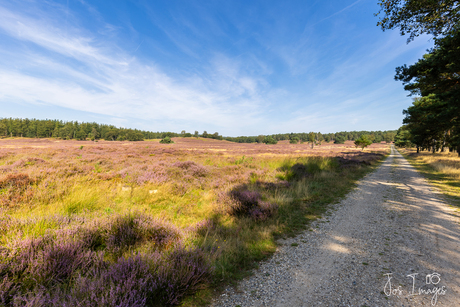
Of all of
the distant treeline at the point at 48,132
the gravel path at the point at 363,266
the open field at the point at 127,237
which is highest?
the distant treeline at the point at 48,132

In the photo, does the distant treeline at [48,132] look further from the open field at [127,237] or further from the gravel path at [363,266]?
the gravel path at [363,266]

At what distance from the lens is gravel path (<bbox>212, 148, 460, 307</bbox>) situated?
2.63 meters

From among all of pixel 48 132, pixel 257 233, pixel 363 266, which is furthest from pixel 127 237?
pixel 48 132

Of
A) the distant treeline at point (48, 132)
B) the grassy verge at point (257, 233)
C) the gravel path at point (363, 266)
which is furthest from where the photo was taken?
the distant treeline at point (48, 132)

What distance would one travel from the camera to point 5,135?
300 ft

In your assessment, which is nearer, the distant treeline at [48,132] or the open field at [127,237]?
the open field at [127,237]

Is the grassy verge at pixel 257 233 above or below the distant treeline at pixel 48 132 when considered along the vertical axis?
below

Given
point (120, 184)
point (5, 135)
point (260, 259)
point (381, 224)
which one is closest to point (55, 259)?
point (260, 259)

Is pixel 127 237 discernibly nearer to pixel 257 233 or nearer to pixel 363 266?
pixel 257 233

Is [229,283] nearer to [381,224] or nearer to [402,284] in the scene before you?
[402,284]

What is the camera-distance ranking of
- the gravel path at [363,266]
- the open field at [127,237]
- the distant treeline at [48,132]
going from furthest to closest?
the distant treeline at [48,132] → the gravel path at [363,266] → the open field at [127,237]

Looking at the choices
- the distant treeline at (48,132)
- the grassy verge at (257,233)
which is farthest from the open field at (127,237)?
the distant treeline at (48,132)

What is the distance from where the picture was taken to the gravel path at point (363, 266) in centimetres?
263

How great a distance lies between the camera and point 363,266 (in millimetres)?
3373
